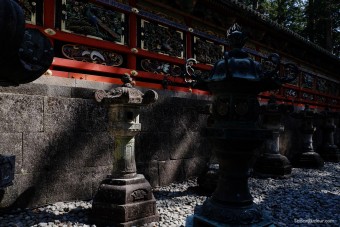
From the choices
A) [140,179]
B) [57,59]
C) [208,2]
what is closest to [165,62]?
[208,2]

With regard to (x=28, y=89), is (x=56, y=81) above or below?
above

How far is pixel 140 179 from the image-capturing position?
3990 mm

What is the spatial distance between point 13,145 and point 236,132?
3118mm

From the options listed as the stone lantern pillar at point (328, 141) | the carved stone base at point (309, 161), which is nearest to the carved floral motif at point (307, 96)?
the stone lantern pillar at point (328, 141)

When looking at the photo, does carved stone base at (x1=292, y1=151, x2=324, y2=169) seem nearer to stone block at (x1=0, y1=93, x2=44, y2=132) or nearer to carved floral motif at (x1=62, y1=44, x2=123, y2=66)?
carved floral motif at (x1=62, y1=44, x2=123, y2=66)

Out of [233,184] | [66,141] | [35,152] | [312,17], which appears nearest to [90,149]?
[66,141]

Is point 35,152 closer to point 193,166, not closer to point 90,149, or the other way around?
point 90,149

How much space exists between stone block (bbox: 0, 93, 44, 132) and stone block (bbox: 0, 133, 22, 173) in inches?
3.3

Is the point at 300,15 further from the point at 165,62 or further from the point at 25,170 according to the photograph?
the point at 25,170

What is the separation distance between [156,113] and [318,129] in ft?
29.5

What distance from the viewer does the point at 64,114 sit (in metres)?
4.48

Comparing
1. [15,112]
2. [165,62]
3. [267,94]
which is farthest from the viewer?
[267,94]

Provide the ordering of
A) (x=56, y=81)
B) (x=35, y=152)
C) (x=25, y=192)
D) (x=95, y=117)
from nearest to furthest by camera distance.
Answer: (x=25, y=192) < (x=35, y=152) < (x=95, y=117) < (x=56, y=81)

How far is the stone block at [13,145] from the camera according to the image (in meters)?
3.82
